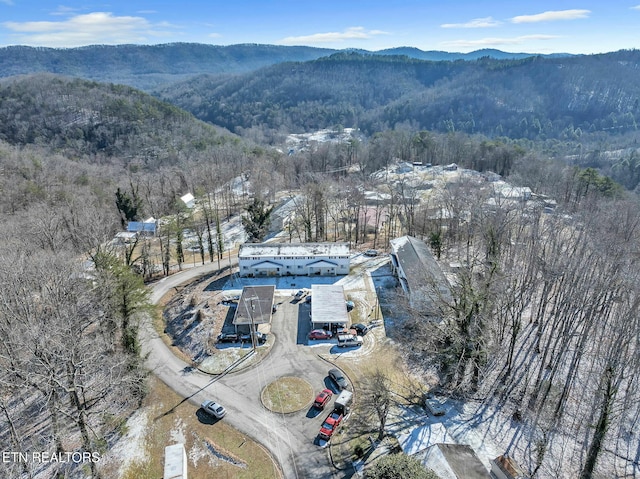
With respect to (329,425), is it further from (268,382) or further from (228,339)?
(228,339)

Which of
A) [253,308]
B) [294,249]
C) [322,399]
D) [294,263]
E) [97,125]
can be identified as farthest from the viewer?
[97,125]

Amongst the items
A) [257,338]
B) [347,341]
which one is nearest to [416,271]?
[347,341]

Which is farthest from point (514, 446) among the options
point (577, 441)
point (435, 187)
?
point (435, 187)

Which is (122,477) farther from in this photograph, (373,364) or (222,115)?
(222,115)

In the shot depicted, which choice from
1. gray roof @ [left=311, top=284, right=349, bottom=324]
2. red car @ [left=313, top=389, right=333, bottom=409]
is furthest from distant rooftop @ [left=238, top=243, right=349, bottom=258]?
red car @ [left=313, top=389, right=333, bottom=409]

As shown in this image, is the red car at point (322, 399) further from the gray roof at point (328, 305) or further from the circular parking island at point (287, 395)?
the gray roof at point (328, 305)

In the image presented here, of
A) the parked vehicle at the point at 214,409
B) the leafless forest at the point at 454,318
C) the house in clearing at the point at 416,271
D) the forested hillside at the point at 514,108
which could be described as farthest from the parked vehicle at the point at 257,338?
the forested hillside at the point at 514,108

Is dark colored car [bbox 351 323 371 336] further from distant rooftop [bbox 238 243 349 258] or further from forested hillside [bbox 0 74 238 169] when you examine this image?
forested hillside [bbox 0 74 238 169]

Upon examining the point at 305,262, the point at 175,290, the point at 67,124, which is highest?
the point at 67,124
